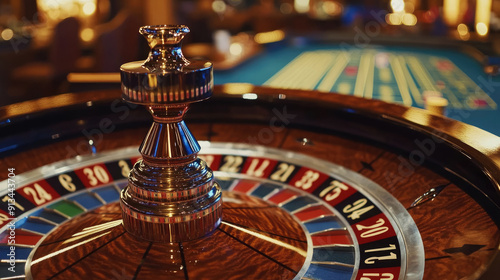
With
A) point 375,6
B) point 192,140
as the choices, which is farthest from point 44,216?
point 375,6

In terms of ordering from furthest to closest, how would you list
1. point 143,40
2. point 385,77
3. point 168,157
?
point 143,40 → point 385,77 → point 168,157

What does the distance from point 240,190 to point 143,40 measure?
19.2 feet

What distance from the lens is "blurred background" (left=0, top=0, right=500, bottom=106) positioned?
5340 millimetres

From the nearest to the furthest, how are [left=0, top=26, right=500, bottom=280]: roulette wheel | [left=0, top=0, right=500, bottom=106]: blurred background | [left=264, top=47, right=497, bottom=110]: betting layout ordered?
[left=0, top=26, right=500, bottom=280]: roulette wheel, [left=264, top=47, right=497, bottom=110]: betting layout, [left=0, top=0, right=500, bottom=106]: blurred background

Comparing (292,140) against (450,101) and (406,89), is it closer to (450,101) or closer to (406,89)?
(450,101)

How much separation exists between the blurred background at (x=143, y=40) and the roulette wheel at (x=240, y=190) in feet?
3.23

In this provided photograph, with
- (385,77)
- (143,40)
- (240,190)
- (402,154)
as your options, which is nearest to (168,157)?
(240,190)

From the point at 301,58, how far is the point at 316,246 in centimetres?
364

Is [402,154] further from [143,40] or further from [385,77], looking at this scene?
[143,40]

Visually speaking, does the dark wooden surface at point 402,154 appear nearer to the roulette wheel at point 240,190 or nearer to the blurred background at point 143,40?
the roulette wheel at point 240,190

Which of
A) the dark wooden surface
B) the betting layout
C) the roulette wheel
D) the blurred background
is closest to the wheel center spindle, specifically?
the roulette wheel

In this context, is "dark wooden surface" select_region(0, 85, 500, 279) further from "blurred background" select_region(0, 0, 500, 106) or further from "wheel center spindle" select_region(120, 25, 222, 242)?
"blurred background" select_region(0, 0, 500, 106)

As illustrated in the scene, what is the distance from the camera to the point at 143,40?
278 inches

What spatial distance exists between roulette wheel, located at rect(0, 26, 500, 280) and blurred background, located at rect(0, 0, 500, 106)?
3.23 ft
